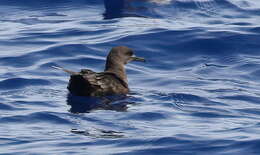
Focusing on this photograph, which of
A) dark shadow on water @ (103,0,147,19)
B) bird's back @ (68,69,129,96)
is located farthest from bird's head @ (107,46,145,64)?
dark shadow on water @ (103,0,147,19)

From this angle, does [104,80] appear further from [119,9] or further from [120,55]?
[119,9]

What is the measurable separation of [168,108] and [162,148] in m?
2.22

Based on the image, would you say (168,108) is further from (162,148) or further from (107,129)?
(162,148)

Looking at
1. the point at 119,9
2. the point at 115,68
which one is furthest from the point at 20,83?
the point at 119,9

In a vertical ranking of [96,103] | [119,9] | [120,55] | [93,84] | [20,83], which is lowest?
[96,103]

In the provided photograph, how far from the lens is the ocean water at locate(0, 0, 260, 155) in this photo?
8430 mm

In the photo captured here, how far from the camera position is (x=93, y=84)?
10.6 metres

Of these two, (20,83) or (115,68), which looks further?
(115,68)

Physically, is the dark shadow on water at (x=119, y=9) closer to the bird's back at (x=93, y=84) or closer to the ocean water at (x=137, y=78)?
the ocean water at (x=137, y=78)

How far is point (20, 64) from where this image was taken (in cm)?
1316

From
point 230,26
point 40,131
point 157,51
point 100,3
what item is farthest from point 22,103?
point 100,3

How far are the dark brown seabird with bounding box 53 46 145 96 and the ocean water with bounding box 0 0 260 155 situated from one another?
0.42 feet

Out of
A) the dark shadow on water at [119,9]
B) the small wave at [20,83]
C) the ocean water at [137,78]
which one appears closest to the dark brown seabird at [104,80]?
the ocean water at [137,78]

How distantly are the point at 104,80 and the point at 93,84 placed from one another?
1.06 ft
